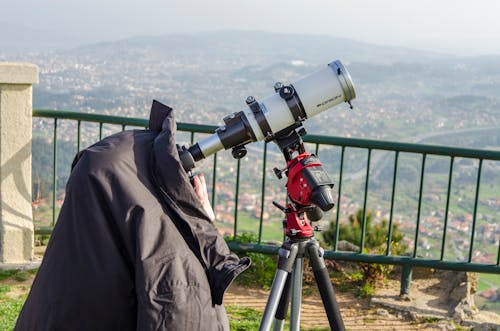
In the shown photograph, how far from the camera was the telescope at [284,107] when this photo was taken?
2738 millimetres

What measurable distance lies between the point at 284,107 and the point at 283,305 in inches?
38.4

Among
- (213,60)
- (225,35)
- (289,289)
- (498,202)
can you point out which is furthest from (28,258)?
(225,35)

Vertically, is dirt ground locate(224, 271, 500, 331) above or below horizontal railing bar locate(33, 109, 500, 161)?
below

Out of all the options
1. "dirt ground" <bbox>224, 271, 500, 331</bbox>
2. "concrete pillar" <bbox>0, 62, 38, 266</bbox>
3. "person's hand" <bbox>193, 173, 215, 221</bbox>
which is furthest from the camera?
"concrete pillar" <bbox>0, 62, 38, 266</bbox>

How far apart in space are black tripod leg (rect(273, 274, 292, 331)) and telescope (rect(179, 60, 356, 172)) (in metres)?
0.68

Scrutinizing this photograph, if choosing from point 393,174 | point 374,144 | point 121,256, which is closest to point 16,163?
point 374,144

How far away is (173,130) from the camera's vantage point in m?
2.24

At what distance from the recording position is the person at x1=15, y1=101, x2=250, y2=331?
1979 mm

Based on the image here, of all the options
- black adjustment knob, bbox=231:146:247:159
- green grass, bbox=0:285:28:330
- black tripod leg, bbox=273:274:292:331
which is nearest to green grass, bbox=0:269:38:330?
green grass, bbox=0:285:28:330

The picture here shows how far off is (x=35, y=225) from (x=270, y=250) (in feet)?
7.52

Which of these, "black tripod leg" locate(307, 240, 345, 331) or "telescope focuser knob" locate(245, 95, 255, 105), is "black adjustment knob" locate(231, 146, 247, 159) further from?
"black tripod leg" locate(307, 240, 345, 331)

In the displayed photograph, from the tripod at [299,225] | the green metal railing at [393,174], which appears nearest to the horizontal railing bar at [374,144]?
the green metal railing at [393,174]

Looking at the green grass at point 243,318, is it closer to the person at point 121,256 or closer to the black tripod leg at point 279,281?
the black tripod leg at point 279,281

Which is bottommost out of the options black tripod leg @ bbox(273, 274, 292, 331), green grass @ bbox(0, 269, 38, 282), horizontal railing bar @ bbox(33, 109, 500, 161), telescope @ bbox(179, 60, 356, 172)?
green grass @ bbox(0, 269, 38, 282)
